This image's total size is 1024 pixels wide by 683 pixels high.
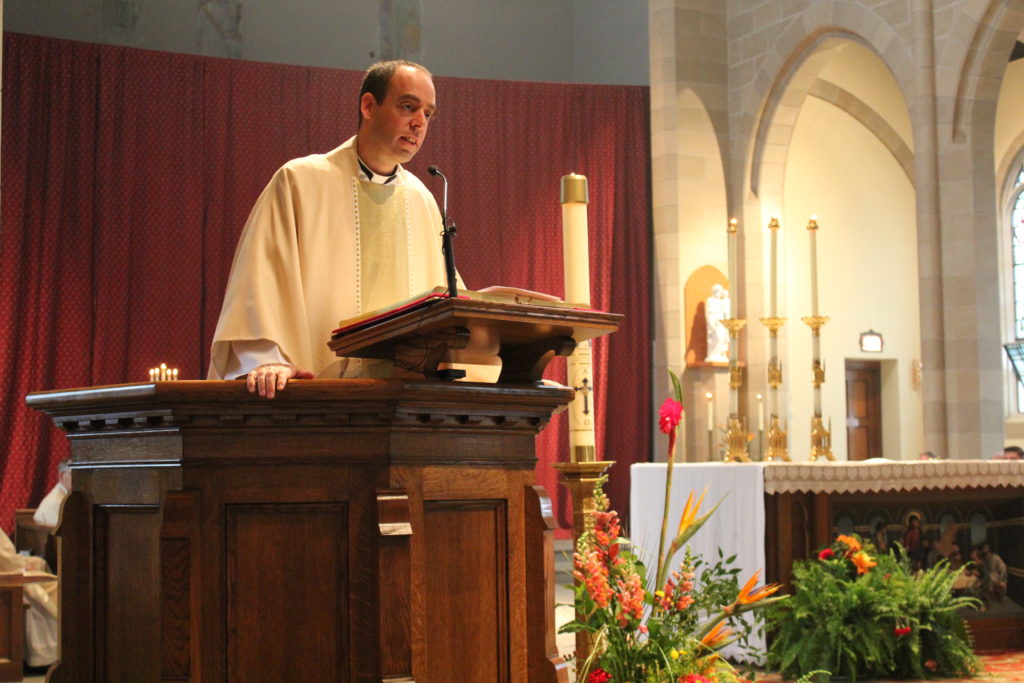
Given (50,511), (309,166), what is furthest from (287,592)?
(50,511)

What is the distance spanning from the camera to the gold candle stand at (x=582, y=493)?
3.06 meters

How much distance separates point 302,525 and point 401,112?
2.98 feet

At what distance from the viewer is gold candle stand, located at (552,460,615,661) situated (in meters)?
3.06

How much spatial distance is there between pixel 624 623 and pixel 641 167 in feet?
31.4

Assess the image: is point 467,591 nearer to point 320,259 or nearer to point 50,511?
point 320,259

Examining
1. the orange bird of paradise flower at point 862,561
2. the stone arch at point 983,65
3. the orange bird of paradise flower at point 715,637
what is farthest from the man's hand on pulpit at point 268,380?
the stone arch at point 983,65

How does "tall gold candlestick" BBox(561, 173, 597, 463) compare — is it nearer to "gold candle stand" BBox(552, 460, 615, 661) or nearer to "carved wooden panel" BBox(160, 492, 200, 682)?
"gold candle stand" BBox(552, 460, 615, 661)

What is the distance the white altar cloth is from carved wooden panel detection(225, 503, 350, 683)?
11.4 feet

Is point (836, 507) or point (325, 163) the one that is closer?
point (325, 163)

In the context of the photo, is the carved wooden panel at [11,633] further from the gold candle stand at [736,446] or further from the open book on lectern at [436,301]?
the open book on lectern at [436,301]

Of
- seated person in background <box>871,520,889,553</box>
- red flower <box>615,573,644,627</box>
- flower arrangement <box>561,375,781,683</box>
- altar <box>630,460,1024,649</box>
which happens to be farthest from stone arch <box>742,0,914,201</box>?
red flower <box>615,573,644,627</box>

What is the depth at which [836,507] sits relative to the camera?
19.0 feet

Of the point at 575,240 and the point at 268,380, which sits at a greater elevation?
the point at 575,240

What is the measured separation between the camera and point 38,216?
392 inches
